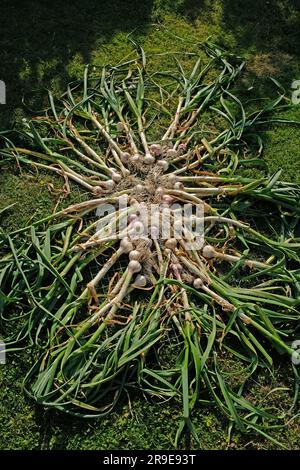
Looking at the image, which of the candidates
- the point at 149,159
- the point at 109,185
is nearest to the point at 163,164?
the point at 149,159

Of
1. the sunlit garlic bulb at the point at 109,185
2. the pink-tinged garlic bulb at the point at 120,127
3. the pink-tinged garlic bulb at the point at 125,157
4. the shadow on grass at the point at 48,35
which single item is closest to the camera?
the sunlit garlic bulb at the point at 109,185

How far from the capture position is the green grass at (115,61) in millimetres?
2475

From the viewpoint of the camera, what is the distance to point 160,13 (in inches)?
172

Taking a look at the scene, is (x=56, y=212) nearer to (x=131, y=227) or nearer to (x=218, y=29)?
(x=131, y=227)

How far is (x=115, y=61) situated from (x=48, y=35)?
598 millimetres

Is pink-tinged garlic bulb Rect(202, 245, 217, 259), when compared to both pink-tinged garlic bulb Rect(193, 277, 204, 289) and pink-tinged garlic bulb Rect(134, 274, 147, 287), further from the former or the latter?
pink-tinged garlic bulb Rect(134, 274, 147, 287)

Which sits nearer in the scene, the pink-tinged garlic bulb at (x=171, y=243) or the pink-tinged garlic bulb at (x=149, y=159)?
the pink-tinged garlic bulb at (x=171, y=243)

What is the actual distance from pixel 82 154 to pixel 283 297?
1.46 m

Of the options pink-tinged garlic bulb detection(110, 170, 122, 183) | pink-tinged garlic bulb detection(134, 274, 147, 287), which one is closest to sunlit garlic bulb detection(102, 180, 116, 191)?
pink-tinged garlic bulb detection(110, 170, 122, 183)

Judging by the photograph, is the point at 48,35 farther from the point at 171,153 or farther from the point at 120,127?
the point at 171,153

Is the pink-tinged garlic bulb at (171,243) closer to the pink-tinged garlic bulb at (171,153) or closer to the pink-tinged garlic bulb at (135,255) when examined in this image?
the pink-tinged garlic bulb at (135,255)

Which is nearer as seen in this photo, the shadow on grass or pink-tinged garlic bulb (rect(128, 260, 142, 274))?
pink-tinged garlic bulb (rect(128, 260, 142, 274))

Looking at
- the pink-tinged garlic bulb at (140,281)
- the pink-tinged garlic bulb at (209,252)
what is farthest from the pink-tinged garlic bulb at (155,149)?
the pink-tinged garlic bulb at (140,281)

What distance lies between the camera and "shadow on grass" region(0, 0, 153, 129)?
387cm
